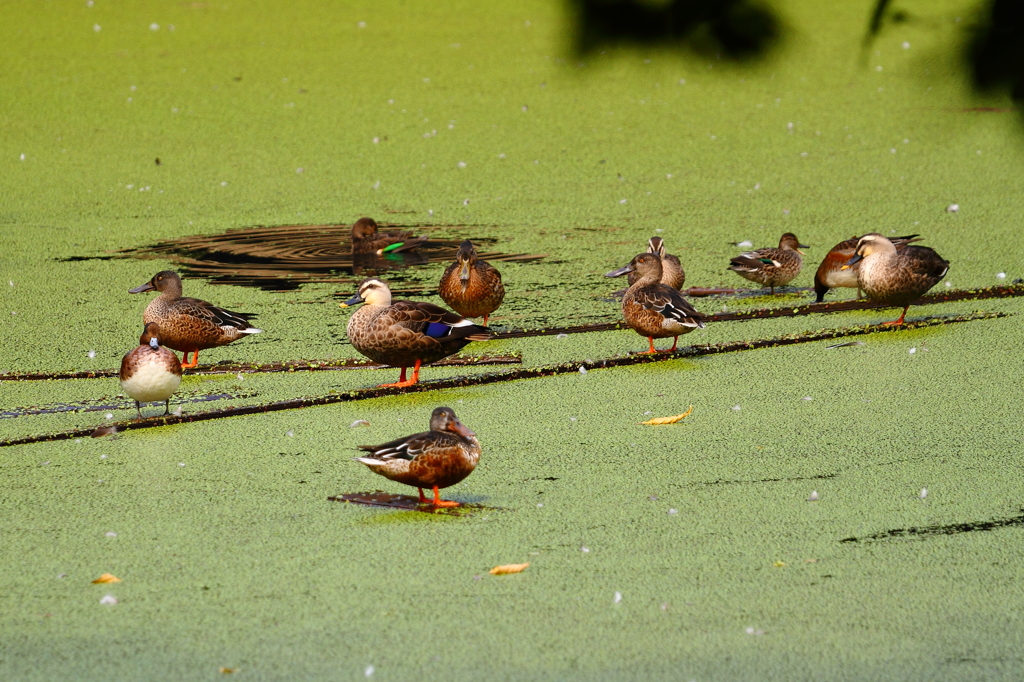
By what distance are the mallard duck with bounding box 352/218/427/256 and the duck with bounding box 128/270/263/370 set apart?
86.0 inches

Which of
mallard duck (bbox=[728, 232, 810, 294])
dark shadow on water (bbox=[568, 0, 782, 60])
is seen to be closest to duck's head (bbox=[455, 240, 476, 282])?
mallard duck (bbox=[728, 232, 810, 294])

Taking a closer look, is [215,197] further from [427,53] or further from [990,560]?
[990,560]

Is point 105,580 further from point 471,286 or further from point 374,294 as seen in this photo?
point 471,286

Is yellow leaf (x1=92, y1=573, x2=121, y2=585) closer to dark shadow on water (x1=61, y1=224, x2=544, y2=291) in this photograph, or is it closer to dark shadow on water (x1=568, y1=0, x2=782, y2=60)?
dark shadow on water (x1=568, y1=0, x2=782, y2=60)

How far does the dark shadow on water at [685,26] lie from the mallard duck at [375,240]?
6018mm

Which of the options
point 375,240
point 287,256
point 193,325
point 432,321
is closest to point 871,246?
point 432,321

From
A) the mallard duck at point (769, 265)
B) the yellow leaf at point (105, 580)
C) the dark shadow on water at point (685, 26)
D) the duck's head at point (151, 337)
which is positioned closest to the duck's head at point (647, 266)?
the mallard duck at point (769, 265)

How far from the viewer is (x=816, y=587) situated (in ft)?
10.6

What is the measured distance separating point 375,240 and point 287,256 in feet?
1.85

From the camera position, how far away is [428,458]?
369 centimetres

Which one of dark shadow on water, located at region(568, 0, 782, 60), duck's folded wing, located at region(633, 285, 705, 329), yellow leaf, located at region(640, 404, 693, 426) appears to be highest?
dark shadow on water, located at region(568, 0, 782, 60)

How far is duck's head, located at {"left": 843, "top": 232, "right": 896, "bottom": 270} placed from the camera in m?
6.17

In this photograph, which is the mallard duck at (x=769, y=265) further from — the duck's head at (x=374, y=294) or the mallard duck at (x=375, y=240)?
the duck's head at (x=374, y=294)

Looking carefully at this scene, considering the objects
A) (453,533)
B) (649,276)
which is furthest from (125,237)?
(453,533)
